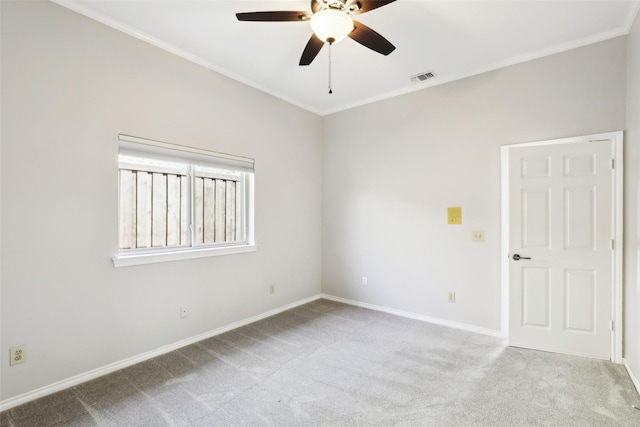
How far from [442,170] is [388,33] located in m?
1.67

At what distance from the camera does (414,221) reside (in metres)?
3.81

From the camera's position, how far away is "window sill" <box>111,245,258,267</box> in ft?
8.46

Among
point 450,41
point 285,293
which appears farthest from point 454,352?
point 450,41

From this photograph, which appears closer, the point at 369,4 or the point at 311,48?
the point at 369,4

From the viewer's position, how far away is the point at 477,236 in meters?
3.37

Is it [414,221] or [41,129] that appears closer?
[41,129]

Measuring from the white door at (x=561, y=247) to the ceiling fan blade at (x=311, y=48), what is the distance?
221 centimetres

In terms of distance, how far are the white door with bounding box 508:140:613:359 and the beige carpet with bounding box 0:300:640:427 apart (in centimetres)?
25

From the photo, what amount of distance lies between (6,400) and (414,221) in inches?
155

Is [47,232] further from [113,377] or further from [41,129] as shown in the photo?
[113,377]

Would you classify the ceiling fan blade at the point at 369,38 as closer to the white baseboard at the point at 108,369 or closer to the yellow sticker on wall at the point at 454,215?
the yellow sticker on wall at the point at 454,215

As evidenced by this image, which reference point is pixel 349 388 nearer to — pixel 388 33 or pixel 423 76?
pixel 388 33

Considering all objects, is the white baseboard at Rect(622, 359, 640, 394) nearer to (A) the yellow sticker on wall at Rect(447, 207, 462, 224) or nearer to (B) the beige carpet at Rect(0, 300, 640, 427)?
(B) the beige carpet at Rect(0, 300, 640, 427)

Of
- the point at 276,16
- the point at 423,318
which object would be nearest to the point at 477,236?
the point at 423,318
